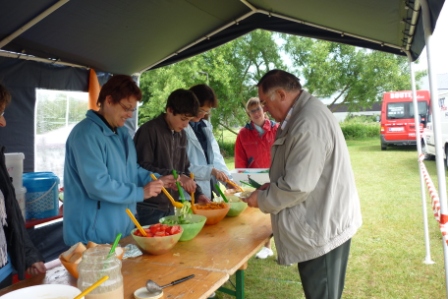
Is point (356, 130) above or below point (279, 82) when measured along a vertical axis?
above

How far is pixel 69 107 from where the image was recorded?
4.56 m

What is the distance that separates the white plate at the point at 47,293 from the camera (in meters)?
1.17

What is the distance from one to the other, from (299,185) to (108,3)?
2380 mm

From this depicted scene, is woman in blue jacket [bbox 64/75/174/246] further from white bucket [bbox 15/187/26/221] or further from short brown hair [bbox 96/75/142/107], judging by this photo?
white bucket [bbox 15/187/26/221]

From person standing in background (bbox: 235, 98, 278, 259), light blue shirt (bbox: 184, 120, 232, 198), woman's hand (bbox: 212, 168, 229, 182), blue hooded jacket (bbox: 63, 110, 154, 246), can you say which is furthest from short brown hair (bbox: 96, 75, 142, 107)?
person standing in background (bbox: 235, 98, 278, 259)

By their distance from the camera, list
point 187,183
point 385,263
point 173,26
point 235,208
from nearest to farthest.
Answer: point 187,183 < point 235,208 < point 173,26 < point 385,263

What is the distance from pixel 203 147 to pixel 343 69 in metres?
13.3

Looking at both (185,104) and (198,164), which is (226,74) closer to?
(198,164)

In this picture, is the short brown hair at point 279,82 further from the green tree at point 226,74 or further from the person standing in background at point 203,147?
the green tree at point 226,74

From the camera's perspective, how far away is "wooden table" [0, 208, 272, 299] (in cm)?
162

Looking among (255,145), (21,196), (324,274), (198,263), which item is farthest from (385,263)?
(21,196)

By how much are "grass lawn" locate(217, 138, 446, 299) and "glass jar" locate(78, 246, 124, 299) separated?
8.21ft

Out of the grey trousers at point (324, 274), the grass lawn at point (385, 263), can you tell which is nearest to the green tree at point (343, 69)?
the grass lawn at point (385, 263)

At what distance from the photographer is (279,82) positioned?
219 centimetres
